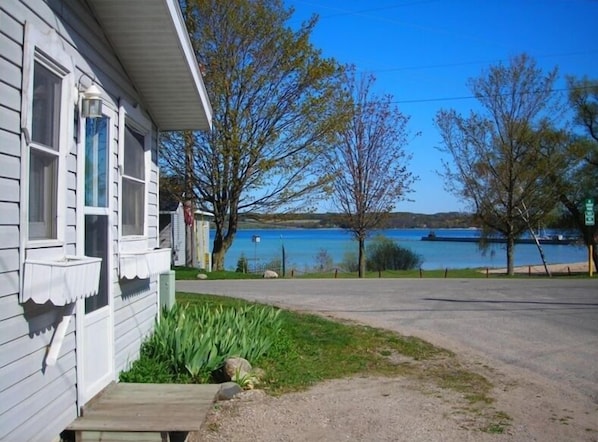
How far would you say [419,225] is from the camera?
4400 cm

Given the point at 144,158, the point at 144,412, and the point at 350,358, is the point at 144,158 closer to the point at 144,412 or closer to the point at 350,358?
the point at 144,412

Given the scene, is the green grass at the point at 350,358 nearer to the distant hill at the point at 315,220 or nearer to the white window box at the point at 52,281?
the white window box at the point at 52,281

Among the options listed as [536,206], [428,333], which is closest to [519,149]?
[536,206]

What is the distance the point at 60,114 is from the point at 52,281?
1.21m

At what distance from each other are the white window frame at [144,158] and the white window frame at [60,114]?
56.8 inches

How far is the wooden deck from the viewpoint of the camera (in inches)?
191

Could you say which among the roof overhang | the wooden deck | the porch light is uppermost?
the roof overhang

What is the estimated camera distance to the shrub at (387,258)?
38.8m

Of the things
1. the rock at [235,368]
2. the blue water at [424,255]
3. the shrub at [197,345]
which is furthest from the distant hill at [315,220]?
the rock at [235,368]

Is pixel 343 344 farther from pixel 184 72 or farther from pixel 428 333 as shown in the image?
pixel 184 72

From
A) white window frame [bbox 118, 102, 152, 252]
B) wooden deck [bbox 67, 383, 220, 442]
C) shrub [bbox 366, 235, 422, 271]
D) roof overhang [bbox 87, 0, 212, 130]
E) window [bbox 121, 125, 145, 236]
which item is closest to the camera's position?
wooden deck [bbox 67, 383, 220, 442]

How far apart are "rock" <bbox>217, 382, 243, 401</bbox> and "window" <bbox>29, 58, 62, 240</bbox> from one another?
8.54ft

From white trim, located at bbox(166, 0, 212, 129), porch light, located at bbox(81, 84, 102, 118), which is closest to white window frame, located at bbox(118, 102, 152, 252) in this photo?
white trim, located at bbox(166, 0, 212, 129)

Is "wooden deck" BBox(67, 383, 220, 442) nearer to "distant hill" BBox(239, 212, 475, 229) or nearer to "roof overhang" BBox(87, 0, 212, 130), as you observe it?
"roof overhang" BBox(87, 0, 212, 130)
